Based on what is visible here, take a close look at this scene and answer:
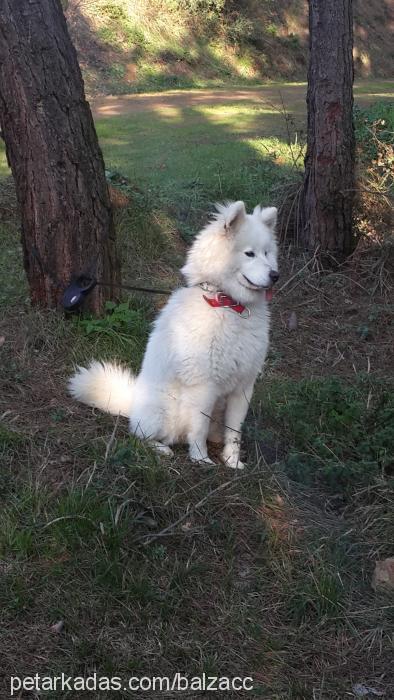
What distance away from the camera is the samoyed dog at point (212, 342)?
3980mm

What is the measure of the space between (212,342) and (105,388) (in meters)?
0.89

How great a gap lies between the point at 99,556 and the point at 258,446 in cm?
142

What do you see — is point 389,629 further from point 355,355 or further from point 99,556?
point 355,355

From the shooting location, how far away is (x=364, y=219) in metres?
8.00

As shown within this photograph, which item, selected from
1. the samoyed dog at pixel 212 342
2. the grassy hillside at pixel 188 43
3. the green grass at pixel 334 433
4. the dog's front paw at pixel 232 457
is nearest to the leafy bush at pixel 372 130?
the green grass at pixel 334 433

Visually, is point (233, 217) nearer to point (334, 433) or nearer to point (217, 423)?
point (217, 423)

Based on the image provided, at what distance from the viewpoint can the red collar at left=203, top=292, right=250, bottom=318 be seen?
13.3ft

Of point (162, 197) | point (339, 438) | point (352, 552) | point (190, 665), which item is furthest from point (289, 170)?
point (190, 665)

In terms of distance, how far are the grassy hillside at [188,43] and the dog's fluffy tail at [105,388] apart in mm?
19006

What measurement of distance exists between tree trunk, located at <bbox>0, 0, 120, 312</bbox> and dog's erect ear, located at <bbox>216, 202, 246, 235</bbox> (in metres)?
1.56

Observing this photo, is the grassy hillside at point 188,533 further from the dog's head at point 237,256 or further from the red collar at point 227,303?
the dog's head at point 237,256

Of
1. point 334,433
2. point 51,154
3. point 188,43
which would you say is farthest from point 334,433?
point 188,43

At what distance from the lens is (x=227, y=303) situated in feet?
13.3

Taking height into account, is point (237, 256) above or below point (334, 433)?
above
